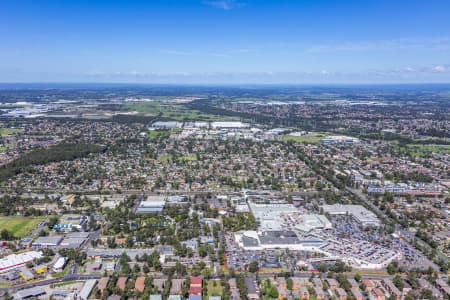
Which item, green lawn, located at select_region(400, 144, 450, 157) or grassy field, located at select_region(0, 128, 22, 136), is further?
grassy field, located at select_region(0, 128, 22, 136)

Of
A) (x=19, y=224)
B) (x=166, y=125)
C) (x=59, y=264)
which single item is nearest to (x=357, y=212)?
(x=59, y=264)

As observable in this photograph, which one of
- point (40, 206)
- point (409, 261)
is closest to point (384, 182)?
point (409, 261)

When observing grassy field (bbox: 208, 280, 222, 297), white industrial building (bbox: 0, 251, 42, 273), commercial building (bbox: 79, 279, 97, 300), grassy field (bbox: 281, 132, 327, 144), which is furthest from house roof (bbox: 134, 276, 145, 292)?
grassy field (bbox: 281, 132, 327, 144)

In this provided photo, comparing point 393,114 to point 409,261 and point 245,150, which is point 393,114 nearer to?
point 245,150

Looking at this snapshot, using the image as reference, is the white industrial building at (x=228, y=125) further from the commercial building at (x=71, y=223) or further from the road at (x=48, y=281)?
the road at (x=48, y=281)

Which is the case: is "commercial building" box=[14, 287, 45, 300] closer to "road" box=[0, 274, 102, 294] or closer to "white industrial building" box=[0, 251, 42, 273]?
"road" box=[0, 274, 102, 294]

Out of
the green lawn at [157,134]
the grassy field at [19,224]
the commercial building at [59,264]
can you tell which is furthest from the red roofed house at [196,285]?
the green lawn at [157,134]
